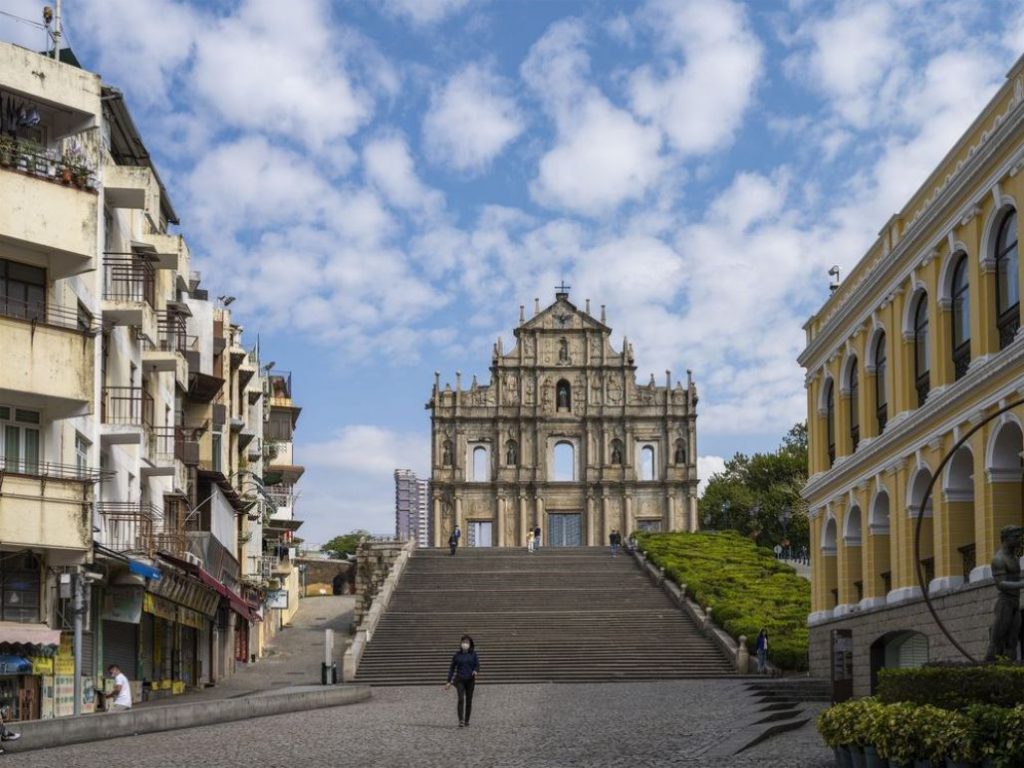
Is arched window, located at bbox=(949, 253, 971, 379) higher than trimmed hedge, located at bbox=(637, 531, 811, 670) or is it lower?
higher

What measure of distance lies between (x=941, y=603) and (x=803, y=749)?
23.7ft

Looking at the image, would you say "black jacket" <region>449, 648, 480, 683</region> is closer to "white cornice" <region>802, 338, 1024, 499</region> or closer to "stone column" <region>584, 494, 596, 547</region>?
"white cornice" <region>802, 338, 1024, 499</region>

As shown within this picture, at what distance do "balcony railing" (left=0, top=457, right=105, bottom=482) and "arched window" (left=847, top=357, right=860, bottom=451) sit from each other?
1657cm

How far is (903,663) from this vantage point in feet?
107

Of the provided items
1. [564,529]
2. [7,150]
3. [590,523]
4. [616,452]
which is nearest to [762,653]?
[7,150]

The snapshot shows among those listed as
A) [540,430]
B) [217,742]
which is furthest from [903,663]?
[540,430]

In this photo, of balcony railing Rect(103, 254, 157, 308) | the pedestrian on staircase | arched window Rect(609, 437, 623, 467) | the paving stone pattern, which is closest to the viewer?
the paving stone pattern

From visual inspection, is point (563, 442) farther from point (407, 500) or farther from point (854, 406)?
point (407, 500)

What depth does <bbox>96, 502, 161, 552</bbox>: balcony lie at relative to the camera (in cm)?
3297

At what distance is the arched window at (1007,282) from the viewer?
1008 inches

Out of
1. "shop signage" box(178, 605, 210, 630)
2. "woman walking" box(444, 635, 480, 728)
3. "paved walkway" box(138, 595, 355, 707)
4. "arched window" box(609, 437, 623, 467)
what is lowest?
"paved walkway" box(138, 595, 355, 707)

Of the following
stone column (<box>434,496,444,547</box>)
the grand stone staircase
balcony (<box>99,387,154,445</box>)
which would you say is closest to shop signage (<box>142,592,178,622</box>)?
balcony (<box>99,387,154,445</box>)

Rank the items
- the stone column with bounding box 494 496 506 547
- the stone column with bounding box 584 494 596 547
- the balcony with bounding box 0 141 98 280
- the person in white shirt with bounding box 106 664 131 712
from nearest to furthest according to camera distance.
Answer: the balcony with bounding box 0 141 98 280, the person in white shirt with bounding box 106 664 131 712, the stone column with bounding box 494 496 506 547, the stone column with bounding box 584 494 596 547

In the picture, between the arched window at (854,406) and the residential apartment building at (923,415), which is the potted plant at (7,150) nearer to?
the residential apartment building at (923,415)
